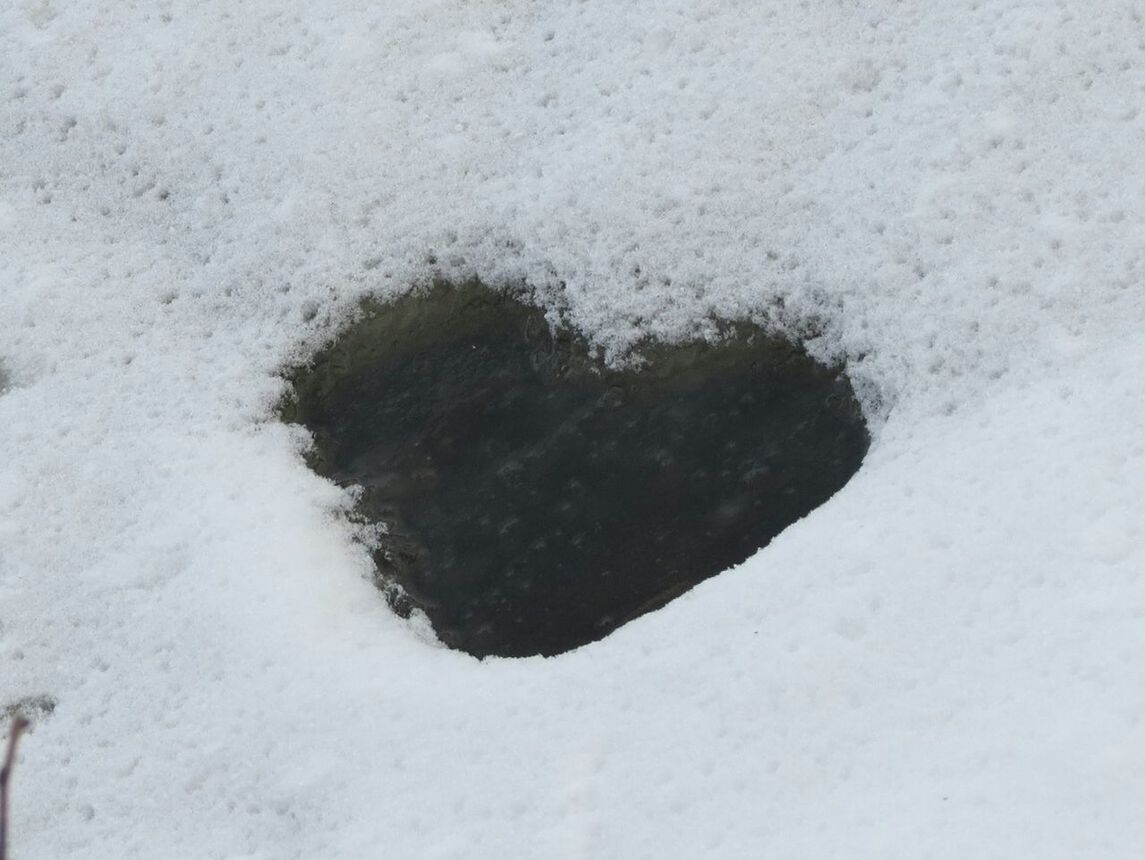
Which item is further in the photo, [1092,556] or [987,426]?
[987,426]

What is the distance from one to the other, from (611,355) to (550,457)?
556 mm

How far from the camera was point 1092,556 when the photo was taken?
4.22 metres

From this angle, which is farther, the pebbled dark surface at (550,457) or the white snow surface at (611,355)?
the pebbled dark surface at (550,457)

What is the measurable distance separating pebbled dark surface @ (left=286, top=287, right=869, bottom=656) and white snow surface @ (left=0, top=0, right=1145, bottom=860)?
0.59ft

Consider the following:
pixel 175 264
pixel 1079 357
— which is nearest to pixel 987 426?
pixel 1079 357

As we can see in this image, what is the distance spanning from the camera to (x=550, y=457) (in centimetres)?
529

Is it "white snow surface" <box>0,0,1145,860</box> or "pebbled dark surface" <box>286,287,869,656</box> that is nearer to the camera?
"white snow surface" <box>0,0,1145,860</box>

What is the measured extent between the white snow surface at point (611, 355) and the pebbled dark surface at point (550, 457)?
Result: 0.59 feet

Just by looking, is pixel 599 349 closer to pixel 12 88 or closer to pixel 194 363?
pixel 194 363

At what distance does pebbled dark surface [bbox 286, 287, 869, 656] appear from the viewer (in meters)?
4.94

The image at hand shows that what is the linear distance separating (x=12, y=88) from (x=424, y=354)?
2990mm

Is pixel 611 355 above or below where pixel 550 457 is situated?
above

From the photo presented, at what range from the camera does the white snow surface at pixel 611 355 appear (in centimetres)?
404

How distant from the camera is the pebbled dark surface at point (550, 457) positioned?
4941 millimetres
